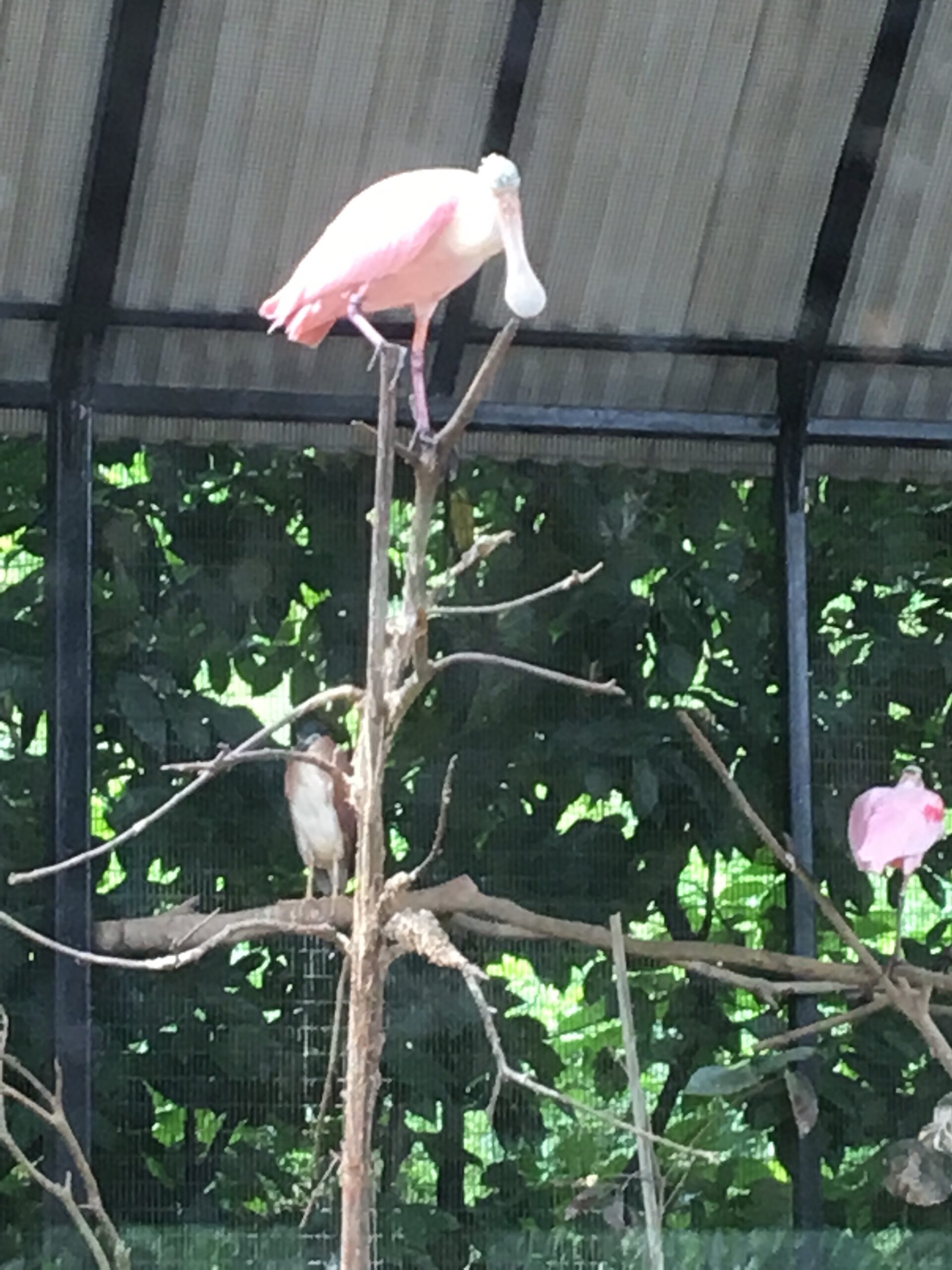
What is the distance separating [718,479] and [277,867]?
2.17 ft

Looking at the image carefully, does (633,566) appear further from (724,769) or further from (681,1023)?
(681,1023)

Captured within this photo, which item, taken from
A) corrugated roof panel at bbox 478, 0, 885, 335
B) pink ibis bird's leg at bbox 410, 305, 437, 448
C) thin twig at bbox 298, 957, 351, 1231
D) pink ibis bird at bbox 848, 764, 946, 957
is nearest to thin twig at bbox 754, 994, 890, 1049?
pink ibis bird at bbox 848, 764, 946, 957

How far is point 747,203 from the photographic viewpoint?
6.39ft

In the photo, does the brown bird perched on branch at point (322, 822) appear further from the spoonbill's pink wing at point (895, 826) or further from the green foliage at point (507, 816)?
the spoonbill's pink wing at point (895, 826)

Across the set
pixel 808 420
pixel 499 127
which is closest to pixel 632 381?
pixel 808 420

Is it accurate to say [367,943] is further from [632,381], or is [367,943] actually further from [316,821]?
[632,381]

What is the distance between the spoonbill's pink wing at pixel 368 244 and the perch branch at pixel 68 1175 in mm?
661

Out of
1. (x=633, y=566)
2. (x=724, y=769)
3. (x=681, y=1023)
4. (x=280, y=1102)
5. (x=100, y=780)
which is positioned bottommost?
(x=280, y=1102)

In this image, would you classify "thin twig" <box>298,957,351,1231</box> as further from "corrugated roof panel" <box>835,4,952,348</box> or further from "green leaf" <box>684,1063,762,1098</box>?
"corrugated roof panel" <box>835,4,952,348</box>

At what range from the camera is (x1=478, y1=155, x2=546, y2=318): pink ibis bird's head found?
119 cm

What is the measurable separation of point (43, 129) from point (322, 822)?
738mm

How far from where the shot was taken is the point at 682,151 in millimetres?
1898

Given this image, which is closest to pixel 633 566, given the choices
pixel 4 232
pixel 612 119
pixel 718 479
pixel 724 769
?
pixel 718 479

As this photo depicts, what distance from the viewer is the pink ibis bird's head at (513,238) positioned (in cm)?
119
